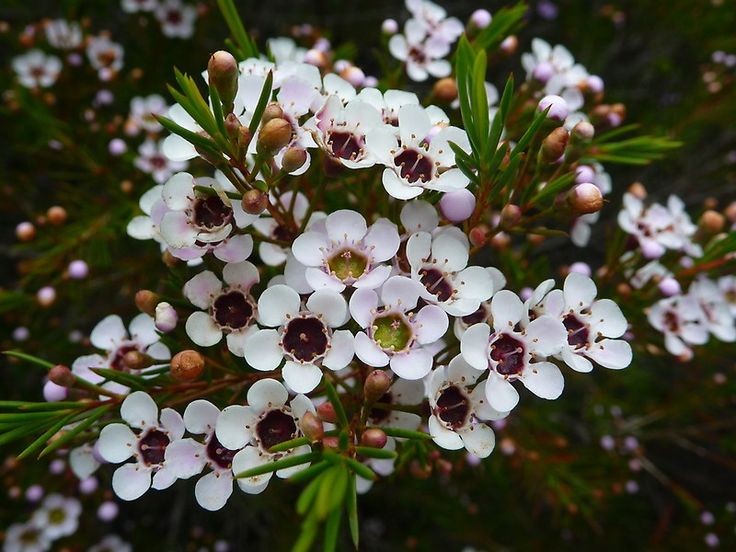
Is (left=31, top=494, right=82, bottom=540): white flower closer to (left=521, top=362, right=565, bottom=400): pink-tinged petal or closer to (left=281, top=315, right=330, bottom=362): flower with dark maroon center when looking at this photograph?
(left=281, top=315, right=330, bottom=362): flower with dark maroon center

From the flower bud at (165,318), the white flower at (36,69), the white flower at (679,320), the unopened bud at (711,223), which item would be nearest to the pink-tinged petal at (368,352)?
the flower bud at (165,318)

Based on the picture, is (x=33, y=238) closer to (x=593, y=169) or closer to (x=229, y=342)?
(x=229, y=342)

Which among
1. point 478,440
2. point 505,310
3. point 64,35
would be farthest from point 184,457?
point 64,35

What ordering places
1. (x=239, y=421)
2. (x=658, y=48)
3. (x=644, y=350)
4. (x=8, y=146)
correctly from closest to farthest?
(x=239, y=421)
(x=644, y=350)
(x=8, y=146)
(x=658, y=48)

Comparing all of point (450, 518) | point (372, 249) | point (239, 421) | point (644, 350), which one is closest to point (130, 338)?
point (239, 421)

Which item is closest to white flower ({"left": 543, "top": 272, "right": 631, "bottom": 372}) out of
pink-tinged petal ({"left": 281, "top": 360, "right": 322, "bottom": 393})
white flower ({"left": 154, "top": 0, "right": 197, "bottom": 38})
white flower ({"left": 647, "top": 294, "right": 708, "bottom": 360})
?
pink-tinged petal ({"left": 281, "top": 360, "right": 322, "bottom": 393})

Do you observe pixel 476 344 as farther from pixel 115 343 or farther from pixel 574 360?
pixel 115 343

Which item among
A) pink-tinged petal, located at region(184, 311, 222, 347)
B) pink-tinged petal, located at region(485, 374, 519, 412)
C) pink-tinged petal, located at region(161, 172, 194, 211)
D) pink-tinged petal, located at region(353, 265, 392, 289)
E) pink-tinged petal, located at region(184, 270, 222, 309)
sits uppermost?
pink-tinged petal, located at region(161, 172, 194, 211)
